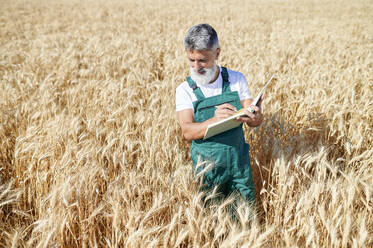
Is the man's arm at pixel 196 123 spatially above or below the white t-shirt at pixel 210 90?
below

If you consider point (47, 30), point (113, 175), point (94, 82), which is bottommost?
point (113, 175)

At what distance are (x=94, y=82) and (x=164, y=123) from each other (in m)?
1.77

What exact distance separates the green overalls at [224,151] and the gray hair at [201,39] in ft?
0.87

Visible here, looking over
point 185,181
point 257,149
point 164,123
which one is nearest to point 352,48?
point 257,149

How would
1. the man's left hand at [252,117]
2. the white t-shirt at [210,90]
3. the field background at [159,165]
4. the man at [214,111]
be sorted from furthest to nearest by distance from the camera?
the white t-shirt at [210,90] → the man at [214,111] → the man's left hand at [252,117] → the field background at [159,165]

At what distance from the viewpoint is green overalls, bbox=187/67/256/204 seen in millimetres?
1722

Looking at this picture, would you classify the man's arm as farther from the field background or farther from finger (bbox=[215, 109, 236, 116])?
the field background

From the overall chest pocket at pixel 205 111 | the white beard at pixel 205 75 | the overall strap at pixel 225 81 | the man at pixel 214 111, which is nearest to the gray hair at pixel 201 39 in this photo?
the man at pixel 214 111

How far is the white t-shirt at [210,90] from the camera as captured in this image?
173 cm

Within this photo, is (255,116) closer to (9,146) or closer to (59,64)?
(9,146)

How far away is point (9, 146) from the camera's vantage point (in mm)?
2273

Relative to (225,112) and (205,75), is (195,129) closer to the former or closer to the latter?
(225,112)

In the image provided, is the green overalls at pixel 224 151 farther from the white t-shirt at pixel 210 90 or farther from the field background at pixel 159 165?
the field background at pixel 159 165

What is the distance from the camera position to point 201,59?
5.23ft
